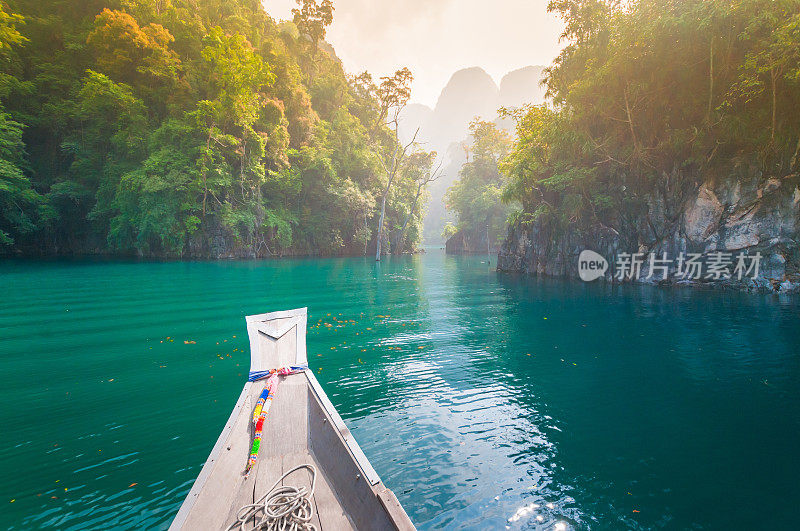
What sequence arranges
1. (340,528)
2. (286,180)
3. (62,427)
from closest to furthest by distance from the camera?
(340,528) < (62,427) < (286,180)

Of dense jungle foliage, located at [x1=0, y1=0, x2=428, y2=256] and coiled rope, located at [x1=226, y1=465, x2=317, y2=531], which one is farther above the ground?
dense jungle foliage, located at [x1=0, y1=0, x2=428, y2=256]

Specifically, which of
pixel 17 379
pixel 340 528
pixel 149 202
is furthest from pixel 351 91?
pixel 340 528

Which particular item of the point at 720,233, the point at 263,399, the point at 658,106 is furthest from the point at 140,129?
the point at 720,233

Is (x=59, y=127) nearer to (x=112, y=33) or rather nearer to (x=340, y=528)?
(x=112, y=33)

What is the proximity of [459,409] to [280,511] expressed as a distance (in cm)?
370

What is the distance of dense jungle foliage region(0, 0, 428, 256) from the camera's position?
25031 mm

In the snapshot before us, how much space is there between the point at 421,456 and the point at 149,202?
103ft

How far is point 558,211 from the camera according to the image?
896 inches

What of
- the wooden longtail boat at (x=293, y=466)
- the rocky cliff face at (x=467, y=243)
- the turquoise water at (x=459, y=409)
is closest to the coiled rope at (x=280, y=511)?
the wooden longtail boat at (x=293, y=466)

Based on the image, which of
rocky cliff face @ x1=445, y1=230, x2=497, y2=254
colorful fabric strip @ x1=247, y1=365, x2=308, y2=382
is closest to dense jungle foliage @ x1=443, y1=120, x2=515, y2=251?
rocky cliff face @ x1=445, y1=230, x2=497, y2=254

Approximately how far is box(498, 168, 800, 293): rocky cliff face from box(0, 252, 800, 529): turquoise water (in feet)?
14.3

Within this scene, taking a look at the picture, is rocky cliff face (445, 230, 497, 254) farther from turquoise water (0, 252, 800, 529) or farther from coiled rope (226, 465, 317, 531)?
coiled rope (226, 465, 317, 531)

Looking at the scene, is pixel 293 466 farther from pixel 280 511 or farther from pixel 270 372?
pixel 270 372

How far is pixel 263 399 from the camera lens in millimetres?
4203
